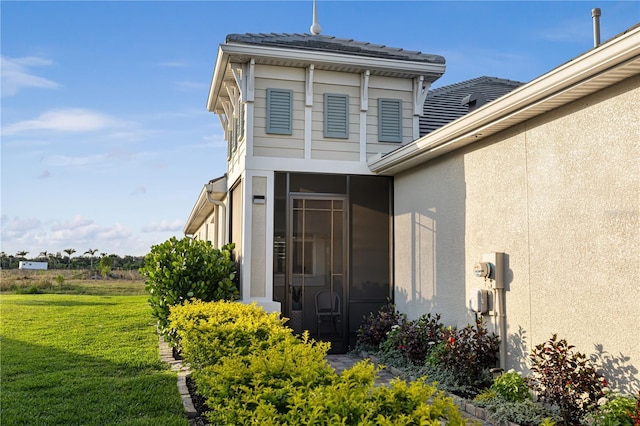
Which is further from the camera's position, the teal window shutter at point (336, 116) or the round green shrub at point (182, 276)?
the teal window shutter at point (336, 116)

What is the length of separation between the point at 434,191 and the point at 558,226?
2593mm

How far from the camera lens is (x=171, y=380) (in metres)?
6.42

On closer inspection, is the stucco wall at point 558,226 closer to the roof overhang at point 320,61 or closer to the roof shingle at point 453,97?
the roof overhang at point 320,61

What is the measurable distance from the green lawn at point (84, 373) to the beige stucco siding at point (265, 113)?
3664 millimetres

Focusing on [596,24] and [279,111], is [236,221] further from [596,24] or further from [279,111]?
[596,24]

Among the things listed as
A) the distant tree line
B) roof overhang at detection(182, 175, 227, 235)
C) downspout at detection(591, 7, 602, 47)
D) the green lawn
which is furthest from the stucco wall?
the distant tree line

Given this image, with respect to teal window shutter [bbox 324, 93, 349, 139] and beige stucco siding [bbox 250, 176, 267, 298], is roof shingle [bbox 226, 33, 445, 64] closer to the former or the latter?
teal window shutter [bbox 324, 93, 349, 139]

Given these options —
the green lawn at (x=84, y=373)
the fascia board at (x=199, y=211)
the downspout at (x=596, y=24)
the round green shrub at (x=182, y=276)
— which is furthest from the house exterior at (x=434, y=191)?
the green lawn at (x=84, y=373)

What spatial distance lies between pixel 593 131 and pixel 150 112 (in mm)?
8730

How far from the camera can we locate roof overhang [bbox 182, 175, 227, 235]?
11273 mm

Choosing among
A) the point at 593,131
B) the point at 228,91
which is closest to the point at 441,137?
the point at 593,131

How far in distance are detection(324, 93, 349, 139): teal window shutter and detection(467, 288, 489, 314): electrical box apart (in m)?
3.74

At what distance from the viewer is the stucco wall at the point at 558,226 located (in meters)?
4.32

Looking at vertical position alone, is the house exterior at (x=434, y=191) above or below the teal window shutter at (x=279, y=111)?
below
